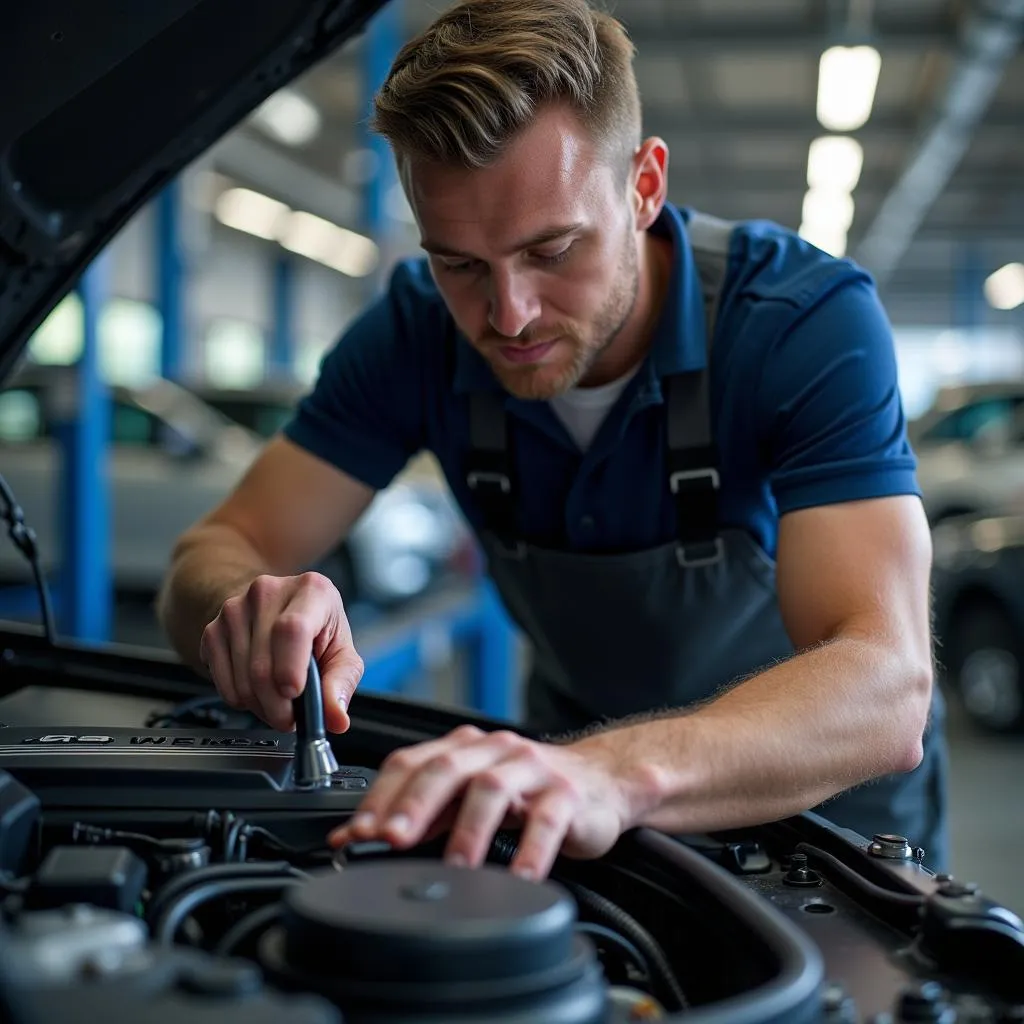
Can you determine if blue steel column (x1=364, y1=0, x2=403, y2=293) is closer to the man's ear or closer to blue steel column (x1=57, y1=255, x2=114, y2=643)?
blue steel column (x1=57, y1=255, x2=114, y2=643)

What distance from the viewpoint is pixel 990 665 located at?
16.8 feet

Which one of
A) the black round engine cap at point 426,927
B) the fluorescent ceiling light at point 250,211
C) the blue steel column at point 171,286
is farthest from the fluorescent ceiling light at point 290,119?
the black round engine cap at point 426,927

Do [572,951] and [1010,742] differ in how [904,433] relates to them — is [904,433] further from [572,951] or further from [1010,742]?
[1010,742]

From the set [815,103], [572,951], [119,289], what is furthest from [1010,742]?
[119,289]

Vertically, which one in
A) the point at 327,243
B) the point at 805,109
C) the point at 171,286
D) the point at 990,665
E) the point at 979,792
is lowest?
the point at 979,792

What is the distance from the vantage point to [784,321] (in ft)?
4.68

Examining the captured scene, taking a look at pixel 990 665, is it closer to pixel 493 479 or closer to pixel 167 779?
Answer: pixel 493 479

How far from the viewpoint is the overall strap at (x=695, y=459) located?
4.83 ft

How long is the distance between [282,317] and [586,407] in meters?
17.3

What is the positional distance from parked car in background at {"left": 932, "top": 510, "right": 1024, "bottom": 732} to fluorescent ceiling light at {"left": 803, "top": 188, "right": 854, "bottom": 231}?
9.29m

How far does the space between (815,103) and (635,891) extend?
10.3 metres

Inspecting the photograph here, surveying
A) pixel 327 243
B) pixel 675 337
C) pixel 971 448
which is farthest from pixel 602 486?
pixel 327 243

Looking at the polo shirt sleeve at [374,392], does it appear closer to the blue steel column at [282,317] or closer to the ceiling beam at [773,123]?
the ceiling beam at [773,123]

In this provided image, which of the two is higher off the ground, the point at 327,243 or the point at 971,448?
the point at 327,243
